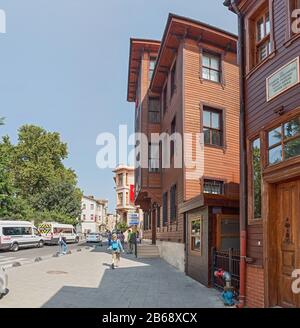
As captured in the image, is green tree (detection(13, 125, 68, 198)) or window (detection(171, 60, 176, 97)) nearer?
window (detection(171, 60, 176, 97))

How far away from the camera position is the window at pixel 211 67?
19703mm

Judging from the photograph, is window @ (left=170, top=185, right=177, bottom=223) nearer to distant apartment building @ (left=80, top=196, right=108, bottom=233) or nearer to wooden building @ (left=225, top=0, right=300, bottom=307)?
wooden building @ (left=225, top=0, right=300, bottom=307)

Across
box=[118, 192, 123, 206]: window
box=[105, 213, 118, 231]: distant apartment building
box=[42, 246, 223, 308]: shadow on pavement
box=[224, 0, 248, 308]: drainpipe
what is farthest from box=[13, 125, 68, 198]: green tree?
box=[105, 213, 118, 231]: distant apartment building

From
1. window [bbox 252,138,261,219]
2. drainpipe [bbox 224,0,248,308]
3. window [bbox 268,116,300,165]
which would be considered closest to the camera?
window [bbox 268,116,300,165]

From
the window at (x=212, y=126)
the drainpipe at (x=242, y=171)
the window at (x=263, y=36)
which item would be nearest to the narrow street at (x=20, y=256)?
the window at (x=212, y=126)

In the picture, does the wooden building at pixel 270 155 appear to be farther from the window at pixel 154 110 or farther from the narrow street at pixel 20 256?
the window at pixel 154 110

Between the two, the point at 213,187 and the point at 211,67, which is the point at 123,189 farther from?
the point at 213,187

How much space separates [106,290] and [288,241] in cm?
619

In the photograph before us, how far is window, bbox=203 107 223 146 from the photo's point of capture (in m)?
19.0

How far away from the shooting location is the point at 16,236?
108 ft

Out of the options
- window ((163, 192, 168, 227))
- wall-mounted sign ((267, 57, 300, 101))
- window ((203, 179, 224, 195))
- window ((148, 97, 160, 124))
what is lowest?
window ((163, 192, 168, 227))

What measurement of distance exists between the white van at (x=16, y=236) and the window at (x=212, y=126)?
19.9 metres

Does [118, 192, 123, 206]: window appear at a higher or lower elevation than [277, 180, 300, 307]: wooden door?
higher
